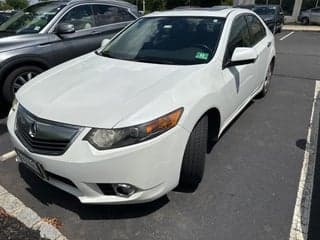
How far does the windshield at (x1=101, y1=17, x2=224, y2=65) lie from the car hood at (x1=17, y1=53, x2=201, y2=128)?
180mm

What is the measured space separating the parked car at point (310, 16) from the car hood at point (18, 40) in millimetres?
23604

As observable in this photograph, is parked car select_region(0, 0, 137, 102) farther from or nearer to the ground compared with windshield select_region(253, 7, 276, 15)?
farther from the ground

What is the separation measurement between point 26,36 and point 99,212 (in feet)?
10.5

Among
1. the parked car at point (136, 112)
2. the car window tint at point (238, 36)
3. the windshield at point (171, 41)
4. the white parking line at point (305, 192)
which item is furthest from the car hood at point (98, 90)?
the white parking line at point (305, 192)

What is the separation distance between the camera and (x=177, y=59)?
301cm

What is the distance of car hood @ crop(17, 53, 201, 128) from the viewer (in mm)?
2150

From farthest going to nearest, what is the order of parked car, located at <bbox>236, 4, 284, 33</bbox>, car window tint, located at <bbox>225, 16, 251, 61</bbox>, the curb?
parked car, located at <bbox>236, 4, 284, 33</bbox> → car window tint, located at <bbox>225, 16, 251, 61</bbox> → the curb

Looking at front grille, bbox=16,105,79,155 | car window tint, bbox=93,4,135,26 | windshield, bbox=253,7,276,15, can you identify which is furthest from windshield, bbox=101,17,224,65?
windshield, bbox=253,7,276,15

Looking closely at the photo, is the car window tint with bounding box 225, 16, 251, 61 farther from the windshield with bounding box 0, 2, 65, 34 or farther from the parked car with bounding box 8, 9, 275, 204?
the windshield with bounding box 0, 2, 65, 34

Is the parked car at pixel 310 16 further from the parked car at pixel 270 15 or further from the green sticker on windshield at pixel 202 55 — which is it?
the green sticker on windshield at pixel 202 55

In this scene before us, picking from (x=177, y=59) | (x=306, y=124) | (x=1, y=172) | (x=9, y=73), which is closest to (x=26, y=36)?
(x=9, y=73)

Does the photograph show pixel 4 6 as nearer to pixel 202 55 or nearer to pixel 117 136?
pixel 202 55

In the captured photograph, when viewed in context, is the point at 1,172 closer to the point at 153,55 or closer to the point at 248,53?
the point at 153,55

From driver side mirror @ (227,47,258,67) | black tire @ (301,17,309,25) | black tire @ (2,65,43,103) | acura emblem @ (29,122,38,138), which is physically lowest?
black tire @ (301,17,309,25)
